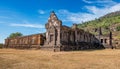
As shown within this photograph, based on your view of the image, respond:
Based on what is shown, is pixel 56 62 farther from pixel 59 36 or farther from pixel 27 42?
pixel 27 42

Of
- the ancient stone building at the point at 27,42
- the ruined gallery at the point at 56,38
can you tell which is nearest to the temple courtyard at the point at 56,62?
the ruined gallery at the point at 56,38

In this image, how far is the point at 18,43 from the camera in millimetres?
47188

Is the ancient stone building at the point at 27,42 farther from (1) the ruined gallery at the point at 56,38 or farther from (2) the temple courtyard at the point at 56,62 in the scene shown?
(2) the temple courtyard at the point at 56,62

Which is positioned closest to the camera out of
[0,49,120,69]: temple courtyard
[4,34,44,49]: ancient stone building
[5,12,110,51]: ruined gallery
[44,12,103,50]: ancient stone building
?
[0,49,120,69]: temple courtyard

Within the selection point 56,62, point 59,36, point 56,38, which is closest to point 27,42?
point 56,38

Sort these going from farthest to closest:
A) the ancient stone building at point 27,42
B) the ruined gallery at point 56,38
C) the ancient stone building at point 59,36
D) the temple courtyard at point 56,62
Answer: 1. the ancient stone building at point 27,42
2. the ruined gallery at point 56,38
3. the ancient stone building at point 59,36
4. the temple courtyard at point 56,62

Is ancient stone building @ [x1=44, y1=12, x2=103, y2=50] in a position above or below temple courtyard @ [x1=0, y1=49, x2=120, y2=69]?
above

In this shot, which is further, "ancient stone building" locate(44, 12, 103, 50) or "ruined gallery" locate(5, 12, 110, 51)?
"ruined gallery" locate(5, 12, 110, 51)

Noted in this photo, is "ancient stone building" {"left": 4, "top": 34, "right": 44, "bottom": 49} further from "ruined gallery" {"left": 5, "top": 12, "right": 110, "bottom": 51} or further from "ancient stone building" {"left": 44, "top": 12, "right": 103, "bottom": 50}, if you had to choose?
"ancient stone building" {"left": 44, "top": 12, "right": 103, "bottom": 50}

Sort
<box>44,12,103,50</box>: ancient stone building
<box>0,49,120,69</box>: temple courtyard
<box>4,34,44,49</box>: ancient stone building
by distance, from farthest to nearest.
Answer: <box>4,34,44,49</box>: ancient stone building → <box>44,12,103,50</box>: ancient stone building → <box>0,49,120,69</box>: temple courtyard

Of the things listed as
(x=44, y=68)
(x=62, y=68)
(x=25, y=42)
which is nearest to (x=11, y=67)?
(x=44, y=68)

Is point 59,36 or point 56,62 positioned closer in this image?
point 56,62

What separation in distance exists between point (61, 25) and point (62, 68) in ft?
74.9

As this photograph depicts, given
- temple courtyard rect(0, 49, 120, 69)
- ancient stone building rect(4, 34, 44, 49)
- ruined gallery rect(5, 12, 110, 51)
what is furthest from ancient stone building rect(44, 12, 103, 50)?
temple courtyard rect(0, 49, 120, 69)
